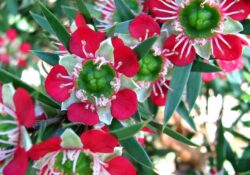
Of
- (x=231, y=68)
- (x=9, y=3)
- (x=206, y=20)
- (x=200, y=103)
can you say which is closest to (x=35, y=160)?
(x=206, y=20)

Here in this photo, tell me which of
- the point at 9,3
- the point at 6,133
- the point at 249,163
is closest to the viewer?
the point at 6,133

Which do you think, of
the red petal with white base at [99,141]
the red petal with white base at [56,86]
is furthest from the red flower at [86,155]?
the red petal with white base at [56,86]

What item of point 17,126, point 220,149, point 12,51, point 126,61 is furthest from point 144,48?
point 12,51

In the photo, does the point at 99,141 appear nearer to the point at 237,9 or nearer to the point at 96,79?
the point at 96,79

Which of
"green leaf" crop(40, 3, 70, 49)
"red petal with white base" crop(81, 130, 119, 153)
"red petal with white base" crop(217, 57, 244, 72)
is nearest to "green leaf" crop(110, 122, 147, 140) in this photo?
"red petal with white base" crop(81, 130, 119, 153)

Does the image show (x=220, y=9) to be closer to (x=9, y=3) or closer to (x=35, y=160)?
(x=35, y=160)

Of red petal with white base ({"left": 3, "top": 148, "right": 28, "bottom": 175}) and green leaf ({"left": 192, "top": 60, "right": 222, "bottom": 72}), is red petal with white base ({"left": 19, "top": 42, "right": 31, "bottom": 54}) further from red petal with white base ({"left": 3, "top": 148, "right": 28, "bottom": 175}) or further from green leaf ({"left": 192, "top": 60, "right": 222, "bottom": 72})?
red petal with white base ({"left": 3, "top": 148, "right": 28, "bottom": 175})

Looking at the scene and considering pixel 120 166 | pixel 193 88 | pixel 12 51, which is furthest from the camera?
pixel 12 51
